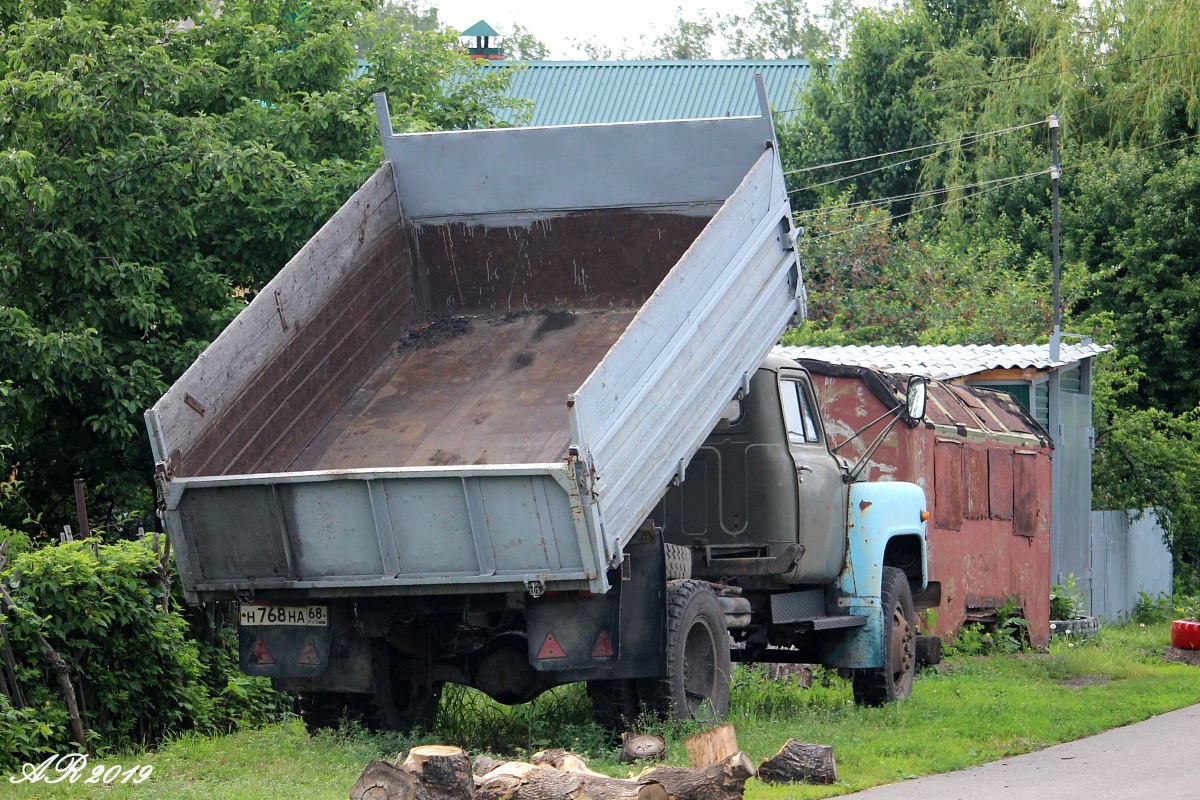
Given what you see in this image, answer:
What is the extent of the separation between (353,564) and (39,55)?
22.6ft

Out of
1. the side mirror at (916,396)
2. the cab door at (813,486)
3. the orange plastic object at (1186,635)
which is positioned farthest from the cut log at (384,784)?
the orange plastic object at (1186,635)

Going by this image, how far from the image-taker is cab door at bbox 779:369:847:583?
412 inches

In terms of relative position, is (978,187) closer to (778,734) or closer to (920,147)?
(920,147)

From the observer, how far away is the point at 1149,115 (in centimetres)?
2567

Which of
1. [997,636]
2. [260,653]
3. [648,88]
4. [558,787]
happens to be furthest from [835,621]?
[648,88]

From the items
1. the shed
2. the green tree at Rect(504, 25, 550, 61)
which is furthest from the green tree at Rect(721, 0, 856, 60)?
the shed

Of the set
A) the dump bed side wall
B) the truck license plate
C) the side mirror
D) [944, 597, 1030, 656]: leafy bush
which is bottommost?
[944, 597, 1030, 656]: leafy bush

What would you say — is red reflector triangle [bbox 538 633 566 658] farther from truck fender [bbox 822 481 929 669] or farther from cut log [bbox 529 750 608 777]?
truck fender [bbox 822 481 929 669]

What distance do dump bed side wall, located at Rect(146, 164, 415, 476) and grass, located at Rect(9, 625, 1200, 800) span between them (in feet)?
5.44

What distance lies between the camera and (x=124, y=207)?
42.2ft

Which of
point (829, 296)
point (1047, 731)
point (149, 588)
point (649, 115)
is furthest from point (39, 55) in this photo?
point (649, 115)

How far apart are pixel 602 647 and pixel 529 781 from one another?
1.30m

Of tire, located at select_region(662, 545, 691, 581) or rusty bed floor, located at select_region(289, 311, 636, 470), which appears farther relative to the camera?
rusty bed floor, located at select_region(289, 311, 636, 470)

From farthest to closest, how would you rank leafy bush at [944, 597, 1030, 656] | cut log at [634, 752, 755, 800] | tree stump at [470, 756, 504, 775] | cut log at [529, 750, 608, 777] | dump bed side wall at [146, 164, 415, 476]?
leafy bush at [944, 597, 1030, 656] → dump bed side wall at [146, 164, 415, 476] → tree stump at [470, 756, 504, 775] → cut log at [529, 750, 608, 777] → cut log at [634, 752, 755, 800]
